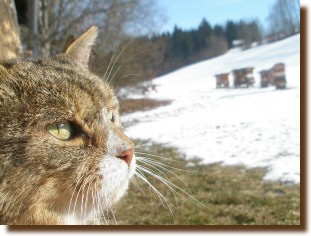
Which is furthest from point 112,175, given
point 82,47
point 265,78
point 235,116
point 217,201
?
point 235,116

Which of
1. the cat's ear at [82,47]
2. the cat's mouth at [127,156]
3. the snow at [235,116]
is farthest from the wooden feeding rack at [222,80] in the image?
the cat's mouth at [127,156]

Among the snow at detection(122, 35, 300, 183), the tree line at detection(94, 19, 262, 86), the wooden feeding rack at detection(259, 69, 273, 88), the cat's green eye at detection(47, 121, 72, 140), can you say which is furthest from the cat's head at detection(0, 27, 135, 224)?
the wooden feeding rack at detection(259, 69, 273, 88)

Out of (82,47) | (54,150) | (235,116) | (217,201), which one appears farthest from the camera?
(235,116)

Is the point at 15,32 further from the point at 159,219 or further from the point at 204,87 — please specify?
the point at 159,219

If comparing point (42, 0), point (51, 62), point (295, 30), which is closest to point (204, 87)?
point (295, 30)

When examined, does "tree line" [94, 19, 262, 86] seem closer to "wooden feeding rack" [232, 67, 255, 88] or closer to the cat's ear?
the cat's ear

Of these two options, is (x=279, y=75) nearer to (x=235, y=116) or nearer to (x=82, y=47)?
(x=82, y=47)
